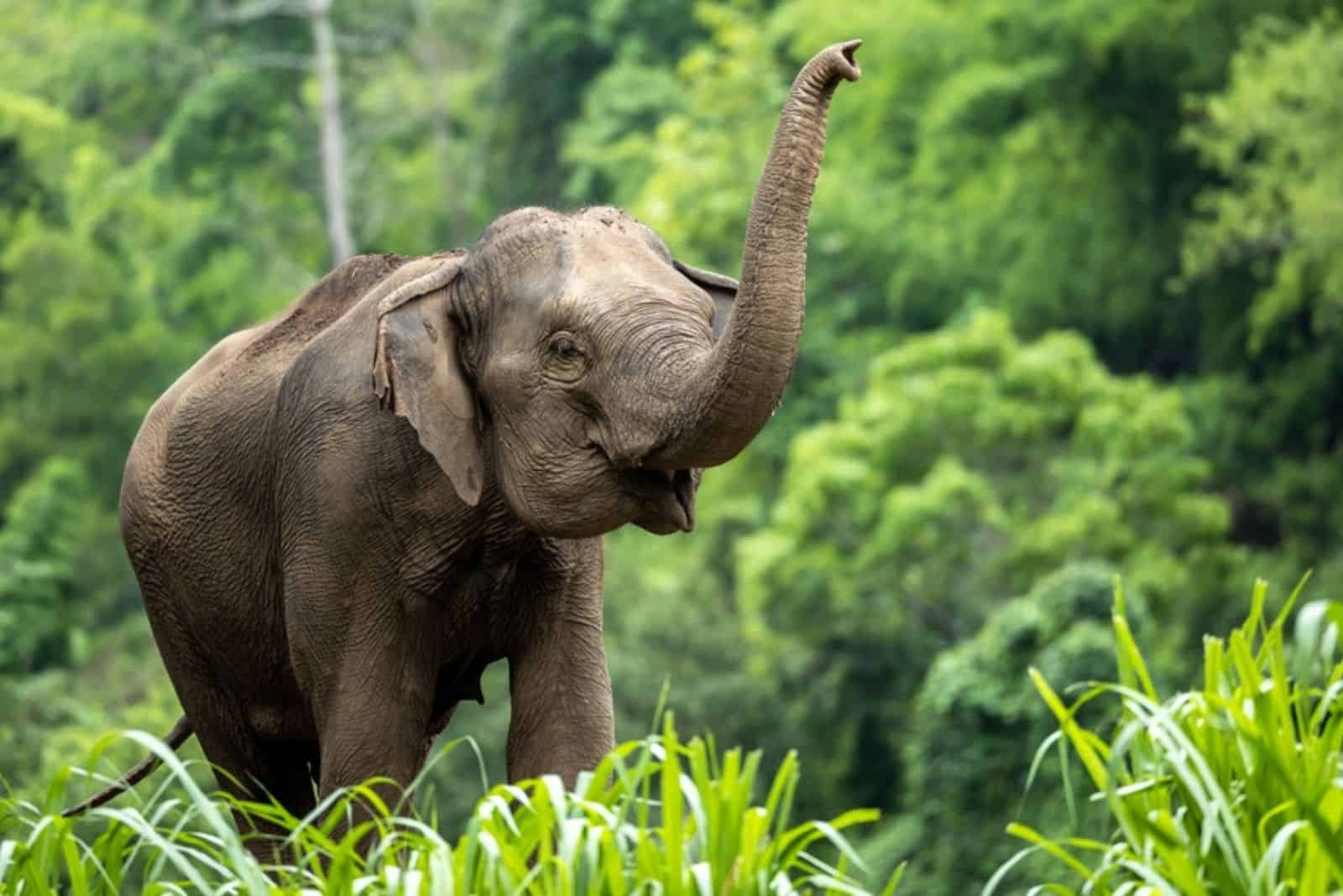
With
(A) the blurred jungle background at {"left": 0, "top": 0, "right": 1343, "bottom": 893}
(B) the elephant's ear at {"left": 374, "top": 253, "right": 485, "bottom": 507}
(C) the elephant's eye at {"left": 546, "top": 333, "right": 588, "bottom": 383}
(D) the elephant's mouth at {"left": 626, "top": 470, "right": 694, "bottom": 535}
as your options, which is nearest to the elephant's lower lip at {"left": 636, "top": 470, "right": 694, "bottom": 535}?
(D) the elephant's mouth at {"left": 626, "top": 470, "right": 694, "bottom": 535}

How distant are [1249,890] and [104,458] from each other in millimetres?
39907

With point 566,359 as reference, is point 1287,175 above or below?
above

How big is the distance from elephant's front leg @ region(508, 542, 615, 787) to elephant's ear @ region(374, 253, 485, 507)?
399mm

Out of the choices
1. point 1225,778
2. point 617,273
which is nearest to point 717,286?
point 617,273

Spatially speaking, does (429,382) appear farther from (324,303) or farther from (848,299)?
(848,299)

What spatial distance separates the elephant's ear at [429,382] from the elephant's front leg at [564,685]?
399 millimetres

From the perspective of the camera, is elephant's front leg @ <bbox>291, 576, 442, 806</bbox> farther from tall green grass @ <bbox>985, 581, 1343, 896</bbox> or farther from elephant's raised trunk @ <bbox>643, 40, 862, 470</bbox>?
tall green grass @ <bbox>985, 581, 1343, 896</bbox>

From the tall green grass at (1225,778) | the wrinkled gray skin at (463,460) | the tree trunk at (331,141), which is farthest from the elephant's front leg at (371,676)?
the tree trunk at (331,141)

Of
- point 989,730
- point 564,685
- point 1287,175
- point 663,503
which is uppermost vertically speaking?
point 1287,175

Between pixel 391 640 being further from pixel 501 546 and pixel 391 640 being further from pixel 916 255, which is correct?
pixel 916 255

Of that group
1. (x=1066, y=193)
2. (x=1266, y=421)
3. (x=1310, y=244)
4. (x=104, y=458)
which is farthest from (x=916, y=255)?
(x=104, y=458)

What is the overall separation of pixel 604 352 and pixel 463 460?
1.20 feet

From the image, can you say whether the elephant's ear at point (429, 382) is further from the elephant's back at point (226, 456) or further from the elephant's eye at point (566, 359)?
the elephant's back at point (226, 456)

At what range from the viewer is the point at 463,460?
545 centimetres
